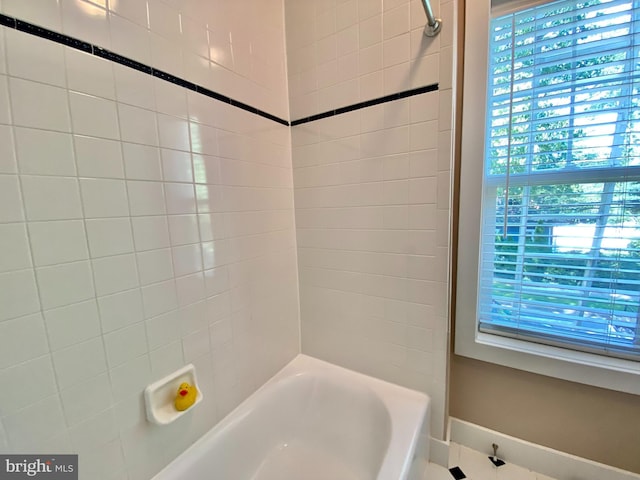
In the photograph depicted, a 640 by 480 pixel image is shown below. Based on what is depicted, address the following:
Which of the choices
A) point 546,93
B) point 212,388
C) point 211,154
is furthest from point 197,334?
point 546,93

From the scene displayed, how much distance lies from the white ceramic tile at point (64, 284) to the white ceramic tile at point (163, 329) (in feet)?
0.72

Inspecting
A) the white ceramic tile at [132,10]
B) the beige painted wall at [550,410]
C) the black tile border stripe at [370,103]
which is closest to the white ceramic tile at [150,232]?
the white ceramic tile at [132,10]

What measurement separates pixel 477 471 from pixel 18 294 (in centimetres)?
200

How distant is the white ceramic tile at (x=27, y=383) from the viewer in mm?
649

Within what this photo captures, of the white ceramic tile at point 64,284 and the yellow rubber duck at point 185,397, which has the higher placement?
the white ceramic tile at point 64,284

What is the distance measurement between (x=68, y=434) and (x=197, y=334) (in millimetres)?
424

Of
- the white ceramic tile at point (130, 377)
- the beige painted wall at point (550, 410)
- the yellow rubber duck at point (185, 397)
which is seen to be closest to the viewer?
the white ceramic tile at point (130, 377)

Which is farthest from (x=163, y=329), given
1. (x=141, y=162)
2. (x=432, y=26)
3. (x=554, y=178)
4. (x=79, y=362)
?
(x=554, y=178)

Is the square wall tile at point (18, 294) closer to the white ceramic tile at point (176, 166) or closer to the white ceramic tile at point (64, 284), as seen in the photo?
the white ceramic tile at point (64, 284)

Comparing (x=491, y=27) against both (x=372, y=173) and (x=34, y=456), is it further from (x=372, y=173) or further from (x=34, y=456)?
(x=34, y=456)

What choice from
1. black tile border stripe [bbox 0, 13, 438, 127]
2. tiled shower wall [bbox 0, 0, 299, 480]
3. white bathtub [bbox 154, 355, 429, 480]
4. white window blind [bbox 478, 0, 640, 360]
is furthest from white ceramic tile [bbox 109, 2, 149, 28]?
white bathtub [bbox 154, 355, 429, 480]

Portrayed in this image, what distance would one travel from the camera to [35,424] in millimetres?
699

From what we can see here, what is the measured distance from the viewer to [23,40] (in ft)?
2.13

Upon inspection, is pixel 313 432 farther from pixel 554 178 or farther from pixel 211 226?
pixel 554 178
